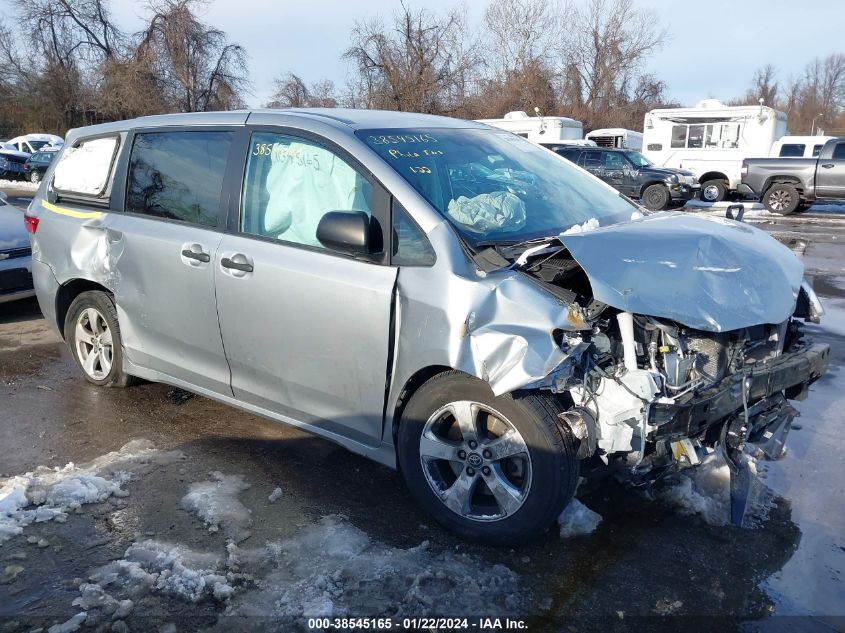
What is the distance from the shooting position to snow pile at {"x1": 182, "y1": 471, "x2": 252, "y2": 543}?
3.28 m

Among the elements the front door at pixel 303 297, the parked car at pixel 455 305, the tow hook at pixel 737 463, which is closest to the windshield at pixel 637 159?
the parked car at pixel 455 305

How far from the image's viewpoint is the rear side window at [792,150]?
19453 millimetres

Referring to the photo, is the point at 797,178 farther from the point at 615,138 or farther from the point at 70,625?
the point at 70,625

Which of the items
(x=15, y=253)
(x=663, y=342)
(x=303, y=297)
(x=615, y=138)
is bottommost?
(x=15, y=253)

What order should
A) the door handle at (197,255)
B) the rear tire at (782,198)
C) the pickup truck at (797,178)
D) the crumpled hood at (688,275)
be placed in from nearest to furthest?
the crumpled hood at (688,275) → the door handle at (197,255) → the pickup truck at (797,178) → the rear tire at (782,198)

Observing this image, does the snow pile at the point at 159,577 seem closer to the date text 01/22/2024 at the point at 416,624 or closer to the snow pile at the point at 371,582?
the snow pile at the point at 371,582

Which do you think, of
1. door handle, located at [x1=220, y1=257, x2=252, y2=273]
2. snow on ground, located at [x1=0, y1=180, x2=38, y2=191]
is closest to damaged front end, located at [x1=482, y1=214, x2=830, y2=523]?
door handle, located at [x1=220, y1=257, x2=252, y2=273]

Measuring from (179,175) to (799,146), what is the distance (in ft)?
64.7

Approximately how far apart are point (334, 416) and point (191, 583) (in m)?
1.01

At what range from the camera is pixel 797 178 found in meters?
17.6

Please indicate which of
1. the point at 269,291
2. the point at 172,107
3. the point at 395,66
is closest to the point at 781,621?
the point at 269,291

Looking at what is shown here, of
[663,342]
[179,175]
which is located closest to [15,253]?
[179,175]

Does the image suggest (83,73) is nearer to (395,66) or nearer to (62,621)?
(395,66)

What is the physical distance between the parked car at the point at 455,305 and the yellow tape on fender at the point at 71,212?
0.34 m
